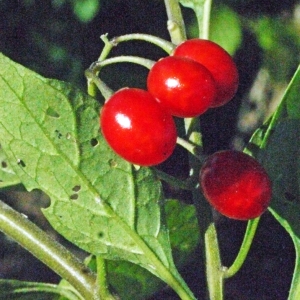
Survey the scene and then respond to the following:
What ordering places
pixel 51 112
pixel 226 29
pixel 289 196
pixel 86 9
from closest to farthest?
pixel 51 112, pixel 289 196, pixel 226 29, pixel 86 9

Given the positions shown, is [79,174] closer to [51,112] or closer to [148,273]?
[51,112]

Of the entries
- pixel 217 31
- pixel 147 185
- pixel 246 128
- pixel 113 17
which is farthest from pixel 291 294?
pixel 246 128

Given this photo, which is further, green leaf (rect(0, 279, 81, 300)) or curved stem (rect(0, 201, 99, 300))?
green leaf (rect(0, 279, 81, 300))

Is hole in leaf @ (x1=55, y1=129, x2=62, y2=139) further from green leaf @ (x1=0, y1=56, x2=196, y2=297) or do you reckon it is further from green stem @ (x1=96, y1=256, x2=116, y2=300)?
green stem @ (x1=96, y1=256, x2=116, y2=300)

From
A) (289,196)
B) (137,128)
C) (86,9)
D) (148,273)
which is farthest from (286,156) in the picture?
(86,9)

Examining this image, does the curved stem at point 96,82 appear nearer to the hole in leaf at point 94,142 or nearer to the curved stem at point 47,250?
the hole in leaf at point 94,142

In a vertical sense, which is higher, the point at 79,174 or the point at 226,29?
the point at 79,174

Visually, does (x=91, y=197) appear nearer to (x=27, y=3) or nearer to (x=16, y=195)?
(x=27, y=3)

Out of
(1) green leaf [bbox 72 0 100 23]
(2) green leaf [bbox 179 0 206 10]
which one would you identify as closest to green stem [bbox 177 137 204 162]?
(2) green leaf [bbox 179 0 206 10]
